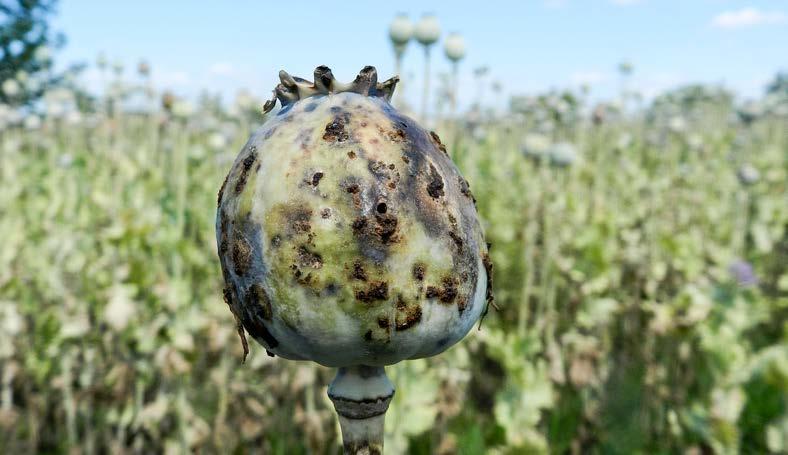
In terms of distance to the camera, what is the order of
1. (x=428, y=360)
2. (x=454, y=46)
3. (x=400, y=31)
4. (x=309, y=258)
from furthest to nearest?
1. (x=428, y=360)
2. (x=454, y=46)
3. (x=400, y=31)
4. (x=309, y=258)

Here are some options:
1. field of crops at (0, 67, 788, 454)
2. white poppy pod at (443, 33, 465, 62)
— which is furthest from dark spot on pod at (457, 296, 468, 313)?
white poppy pod at (443, 33, 465, 62)

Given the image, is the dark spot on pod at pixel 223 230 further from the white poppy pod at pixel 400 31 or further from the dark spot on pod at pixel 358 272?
the white poppy pod at pixel 400 31

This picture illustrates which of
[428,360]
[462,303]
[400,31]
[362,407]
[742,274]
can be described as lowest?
[428,360]

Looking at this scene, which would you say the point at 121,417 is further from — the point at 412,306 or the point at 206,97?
the point at 206,97

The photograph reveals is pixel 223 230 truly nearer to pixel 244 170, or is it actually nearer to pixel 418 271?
pixel 244 170

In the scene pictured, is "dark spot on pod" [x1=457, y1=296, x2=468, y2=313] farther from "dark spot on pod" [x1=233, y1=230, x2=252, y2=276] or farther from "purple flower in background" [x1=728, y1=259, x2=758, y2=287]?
"purple flower in background" [x1=728, y1=259, x2=758, y2=287]

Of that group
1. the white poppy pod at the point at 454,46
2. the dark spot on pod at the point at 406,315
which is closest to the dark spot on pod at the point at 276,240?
the dark spot on pod at the point at 406,315

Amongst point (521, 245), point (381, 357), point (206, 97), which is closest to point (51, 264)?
point (521, 245)

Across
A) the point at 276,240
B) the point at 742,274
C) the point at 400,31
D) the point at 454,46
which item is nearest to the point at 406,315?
the point at 276,240
